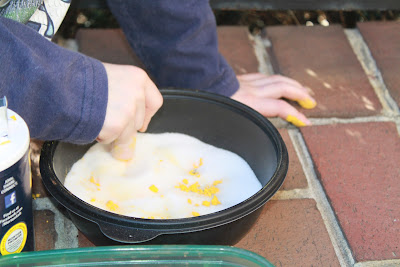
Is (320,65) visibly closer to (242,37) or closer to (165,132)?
(242,37)

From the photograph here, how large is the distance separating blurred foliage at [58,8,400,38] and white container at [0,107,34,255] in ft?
3.08

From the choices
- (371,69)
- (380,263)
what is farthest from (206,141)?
(371,69)

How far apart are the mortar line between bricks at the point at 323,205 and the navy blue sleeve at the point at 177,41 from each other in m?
0.20

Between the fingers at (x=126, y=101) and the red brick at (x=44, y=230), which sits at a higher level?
the fingers at (x=126, y=101)

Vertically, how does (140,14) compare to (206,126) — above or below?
above

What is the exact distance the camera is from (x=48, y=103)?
2.90 ft

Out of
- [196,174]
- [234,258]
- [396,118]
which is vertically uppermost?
[234,258]

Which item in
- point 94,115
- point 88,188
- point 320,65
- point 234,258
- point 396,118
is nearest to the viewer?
point 234,258

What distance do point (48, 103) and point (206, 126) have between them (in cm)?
39

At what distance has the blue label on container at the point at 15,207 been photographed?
793 millimetres

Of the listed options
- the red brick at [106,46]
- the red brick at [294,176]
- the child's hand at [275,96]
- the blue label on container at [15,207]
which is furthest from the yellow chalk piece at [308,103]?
the blue label on container at [15,207]

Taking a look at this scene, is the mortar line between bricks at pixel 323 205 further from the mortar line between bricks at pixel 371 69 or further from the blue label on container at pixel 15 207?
the blue label on container at pixel 15 207

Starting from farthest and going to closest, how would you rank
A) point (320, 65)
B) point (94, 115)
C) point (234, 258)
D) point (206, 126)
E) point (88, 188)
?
point (320, 65), point (206, 126), point (88, 188), point (94, 115), point (234, 258)

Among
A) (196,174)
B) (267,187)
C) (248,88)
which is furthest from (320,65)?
(267,187)
